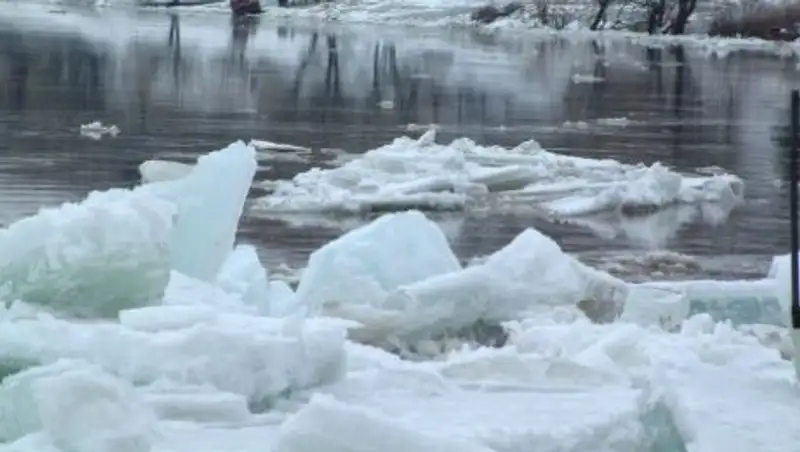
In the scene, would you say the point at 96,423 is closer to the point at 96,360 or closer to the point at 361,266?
the point at 96,360

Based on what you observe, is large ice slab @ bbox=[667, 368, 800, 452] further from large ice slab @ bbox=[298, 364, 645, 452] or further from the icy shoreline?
the icy shoreline

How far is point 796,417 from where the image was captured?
4.65 metres

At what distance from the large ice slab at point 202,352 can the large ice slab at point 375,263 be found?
1.67m

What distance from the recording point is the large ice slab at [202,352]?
491 cm

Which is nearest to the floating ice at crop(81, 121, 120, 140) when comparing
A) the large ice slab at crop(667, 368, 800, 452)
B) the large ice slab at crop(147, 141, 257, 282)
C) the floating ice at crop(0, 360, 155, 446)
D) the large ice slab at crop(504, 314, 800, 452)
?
the large ice slab at crop(147, 141, 257, 282)


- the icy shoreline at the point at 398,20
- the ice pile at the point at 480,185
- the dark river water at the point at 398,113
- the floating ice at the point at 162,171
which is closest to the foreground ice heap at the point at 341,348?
the dark river water at the point at 398,113

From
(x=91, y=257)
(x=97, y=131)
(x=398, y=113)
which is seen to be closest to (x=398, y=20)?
(x=398, y=113)

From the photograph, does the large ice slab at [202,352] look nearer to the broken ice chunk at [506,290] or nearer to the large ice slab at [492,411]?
the large ice slab at [492,411]

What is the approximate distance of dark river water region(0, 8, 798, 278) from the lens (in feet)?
36.6

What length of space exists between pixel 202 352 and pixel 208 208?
70.1 inches

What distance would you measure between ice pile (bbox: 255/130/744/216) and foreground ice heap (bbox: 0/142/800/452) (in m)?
4.23

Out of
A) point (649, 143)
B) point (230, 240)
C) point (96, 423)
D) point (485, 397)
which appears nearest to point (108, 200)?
point (230, 240)

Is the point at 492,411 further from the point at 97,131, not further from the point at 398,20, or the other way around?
the point at 398,20

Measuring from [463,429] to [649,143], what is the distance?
13.3m
